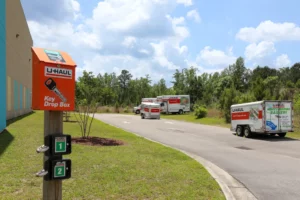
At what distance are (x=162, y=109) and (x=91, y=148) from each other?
144 feet

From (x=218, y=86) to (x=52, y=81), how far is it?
7343 centimetres

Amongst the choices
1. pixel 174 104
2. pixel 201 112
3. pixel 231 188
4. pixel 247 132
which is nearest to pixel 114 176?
pixel 231 188

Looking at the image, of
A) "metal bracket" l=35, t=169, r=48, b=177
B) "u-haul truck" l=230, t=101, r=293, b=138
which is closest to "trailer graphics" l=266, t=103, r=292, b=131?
"u-haul truck" l=230, t=101, r=293, b=138

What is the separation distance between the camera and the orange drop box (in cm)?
347

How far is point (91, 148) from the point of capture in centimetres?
1159

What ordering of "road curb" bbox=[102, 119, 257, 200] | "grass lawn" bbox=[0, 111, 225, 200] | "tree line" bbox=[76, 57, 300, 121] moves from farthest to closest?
"tree line" bbox=[76, 57, 300, 121] → "road curb" bbox=[102, 119, 257, 200] → "grass lawn" bbox=[0, 111, 225, 200]

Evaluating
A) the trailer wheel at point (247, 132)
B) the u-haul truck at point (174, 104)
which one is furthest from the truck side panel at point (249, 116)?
the u-haul truck at point (174, 104)

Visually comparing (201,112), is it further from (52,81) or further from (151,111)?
(52,81)

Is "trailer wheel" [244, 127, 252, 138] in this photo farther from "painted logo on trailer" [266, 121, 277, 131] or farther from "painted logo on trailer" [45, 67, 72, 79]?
"painted logo on trailer" [45, 67, 72, 79]

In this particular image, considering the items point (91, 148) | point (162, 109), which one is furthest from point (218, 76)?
point (91, 148)

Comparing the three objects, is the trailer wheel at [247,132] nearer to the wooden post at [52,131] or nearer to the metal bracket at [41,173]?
the wooden post at [52,131]

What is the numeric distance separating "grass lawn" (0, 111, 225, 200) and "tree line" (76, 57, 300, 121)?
8871 mm

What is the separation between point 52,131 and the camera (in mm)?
3627

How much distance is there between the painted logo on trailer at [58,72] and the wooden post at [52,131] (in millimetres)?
435
